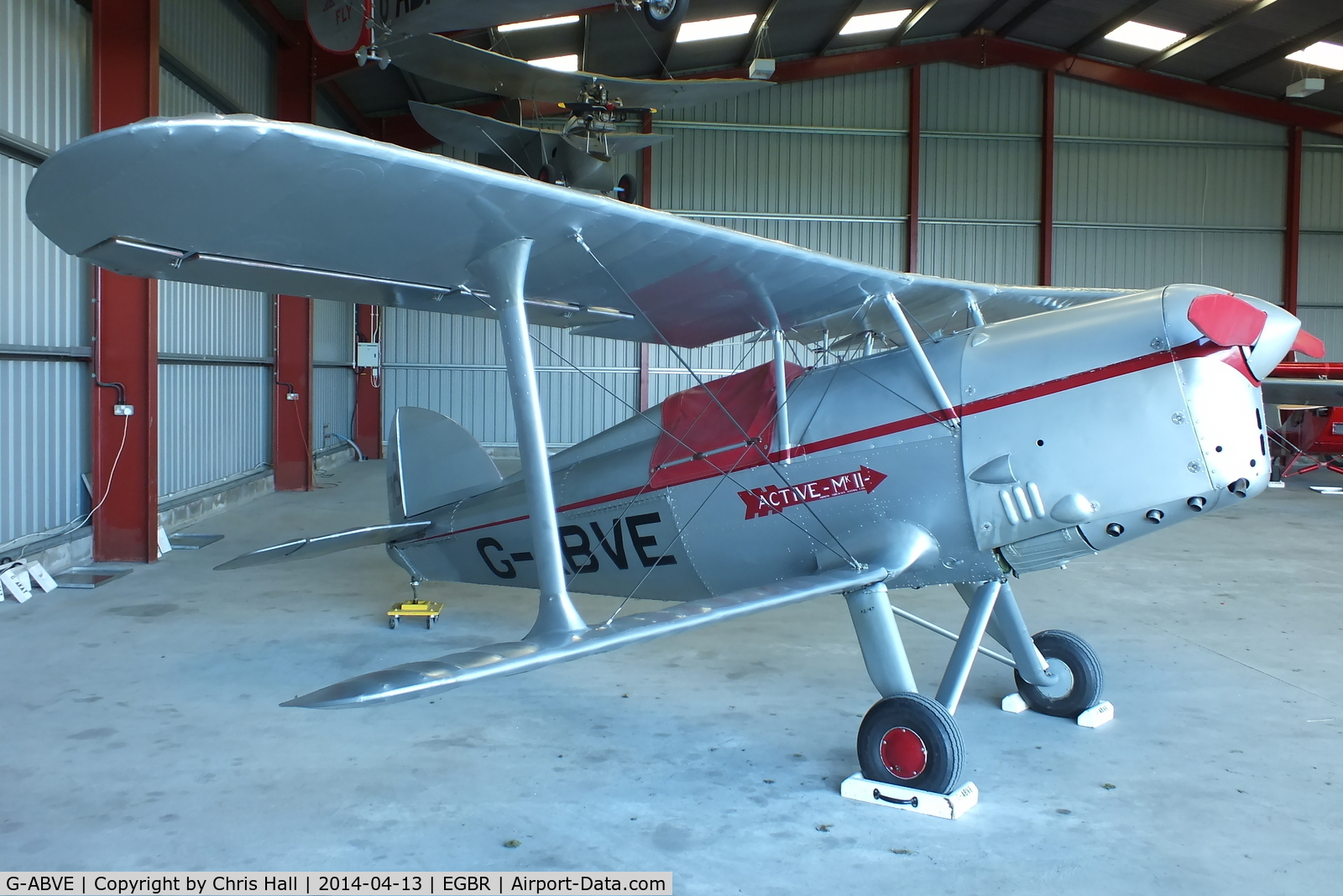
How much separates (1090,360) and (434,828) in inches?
117

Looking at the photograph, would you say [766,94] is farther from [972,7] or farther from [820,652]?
[820,652]

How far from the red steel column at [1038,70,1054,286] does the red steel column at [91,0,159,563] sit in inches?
650

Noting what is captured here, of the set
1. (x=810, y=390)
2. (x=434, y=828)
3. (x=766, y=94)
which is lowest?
(x=434, y=828)

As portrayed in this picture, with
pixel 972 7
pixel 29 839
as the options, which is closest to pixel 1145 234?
pixel 972 7

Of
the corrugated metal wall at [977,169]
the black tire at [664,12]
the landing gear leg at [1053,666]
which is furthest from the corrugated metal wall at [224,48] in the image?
the corrugated metal wall at [977,169]

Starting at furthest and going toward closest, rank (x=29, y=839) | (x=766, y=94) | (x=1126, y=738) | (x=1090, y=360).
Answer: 1. (x=766, y=94)
2. (x=1126, y=738)
3. (x=1090, y=360)
4. (x=29, y=839)

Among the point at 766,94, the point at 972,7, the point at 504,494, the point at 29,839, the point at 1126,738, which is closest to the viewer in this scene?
the point at 29,839

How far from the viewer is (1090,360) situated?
3668mm

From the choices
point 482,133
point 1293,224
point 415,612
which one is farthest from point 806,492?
point 1293,224

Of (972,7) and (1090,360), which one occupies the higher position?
(972,7)

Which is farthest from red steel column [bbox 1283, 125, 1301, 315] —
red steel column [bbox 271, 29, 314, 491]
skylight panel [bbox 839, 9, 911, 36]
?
red steel column [bbox 271, 29, 314, 491]

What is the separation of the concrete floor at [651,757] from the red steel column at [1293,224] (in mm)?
15970

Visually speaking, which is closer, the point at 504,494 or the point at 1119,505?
the point at 1119,505

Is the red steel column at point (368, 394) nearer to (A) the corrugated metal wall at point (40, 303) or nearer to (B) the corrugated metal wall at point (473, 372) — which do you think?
(B) the corrugated metal wall at point (473, 372)
